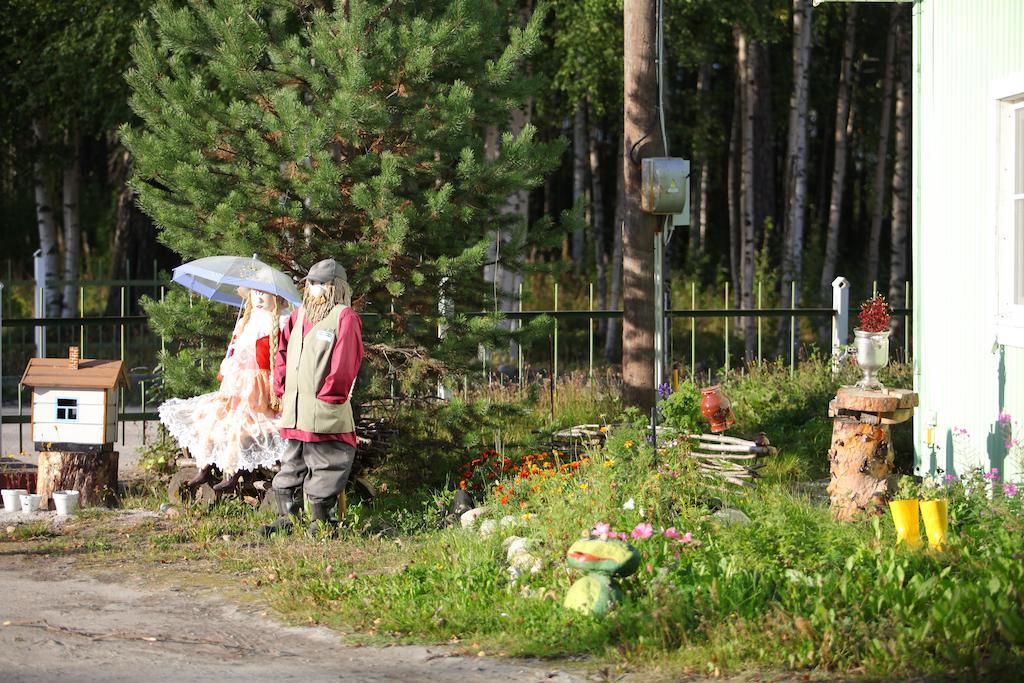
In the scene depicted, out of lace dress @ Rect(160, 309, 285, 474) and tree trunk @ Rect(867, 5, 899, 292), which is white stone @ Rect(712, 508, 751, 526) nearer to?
lace dress @ Rect(160, 309, 285, 474)

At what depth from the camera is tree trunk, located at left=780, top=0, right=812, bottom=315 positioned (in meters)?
19.0

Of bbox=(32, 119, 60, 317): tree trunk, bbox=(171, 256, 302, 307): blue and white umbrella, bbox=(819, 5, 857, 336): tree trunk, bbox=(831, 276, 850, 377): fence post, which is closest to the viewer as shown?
bbox=(171, 256, 302, 307): blue and white umbrella

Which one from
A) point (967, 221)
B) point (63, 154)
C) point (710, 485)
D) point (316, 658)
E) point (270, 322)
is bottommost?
point (316, 658)

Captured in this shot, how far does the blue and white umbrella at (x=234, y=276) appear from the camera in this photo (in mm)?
8438

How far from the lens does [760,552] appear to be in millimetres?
6426

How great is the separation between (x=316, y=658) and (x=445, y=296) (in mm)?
3788

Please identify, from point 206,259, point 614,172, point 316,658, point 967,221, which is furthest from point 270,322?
point 614,172

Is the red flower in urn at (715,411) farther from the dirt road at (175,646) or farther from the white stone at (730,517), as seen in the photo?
the dirt road at (175,646)

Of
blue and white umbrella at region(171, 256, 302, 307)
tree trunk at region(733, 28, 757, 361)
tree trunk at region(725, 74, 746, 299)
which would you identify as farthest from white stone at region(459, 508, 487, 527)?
tree trunk at region(725, 74, 746, 299)

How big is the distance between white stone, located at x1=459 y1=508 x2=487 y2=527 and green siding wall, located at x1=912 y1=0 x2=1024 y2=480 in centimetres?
297

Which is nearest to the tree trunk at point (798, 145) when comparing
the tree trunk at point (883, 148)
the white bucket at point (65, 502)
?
the tree trunk at point (883, 148)

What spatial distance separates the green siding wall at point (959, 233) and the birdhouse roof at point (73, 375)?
527 cm

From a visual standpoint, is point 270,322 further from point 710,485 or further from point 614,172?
point 614,172

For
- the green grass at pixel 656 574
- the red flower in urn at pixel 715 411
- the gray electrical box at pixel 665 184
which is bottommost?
the green grass at pixel 656 574
